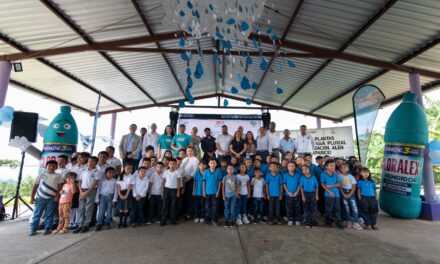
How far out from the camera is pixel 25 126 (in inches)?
200

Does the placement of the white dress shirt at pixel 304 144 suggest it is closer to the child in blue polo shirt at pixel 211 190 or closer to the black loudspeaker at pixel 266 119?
the black loudspeaker at pixel 266 119

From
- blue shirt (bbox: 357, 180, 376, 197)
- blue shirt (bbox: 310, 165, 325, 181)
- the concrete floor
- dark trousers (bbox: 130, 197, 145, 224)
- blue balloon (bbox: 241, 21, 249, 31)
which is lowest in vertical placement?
the concrete floor

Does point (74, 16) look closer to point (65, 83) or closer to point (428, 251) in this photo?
point (65, 83)

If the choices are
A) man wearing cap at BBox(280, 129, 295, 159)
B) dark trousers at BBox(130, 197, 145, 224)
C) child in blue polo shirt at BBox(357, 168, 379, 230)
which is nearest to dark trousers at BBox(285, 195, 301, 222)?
child in blue polo shirt at BBox(357, 168, 379, 230)

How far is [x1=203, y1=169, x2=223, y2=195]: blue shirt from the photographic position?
4.08 metres

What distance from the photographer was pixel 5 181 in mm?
7910

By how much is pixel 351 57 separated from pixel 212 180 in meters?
5.03

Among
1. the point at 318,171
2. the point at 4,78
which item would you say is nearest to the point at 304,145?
the point at 318,171

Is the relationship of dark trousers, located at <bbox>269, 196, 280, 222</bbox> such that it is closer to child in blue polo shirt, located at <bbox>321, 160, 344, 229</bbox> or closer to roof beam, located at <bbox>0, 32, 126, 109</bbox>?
child in blue polo shirt, located at <bbox>321, 160, 344, 229</bbox>

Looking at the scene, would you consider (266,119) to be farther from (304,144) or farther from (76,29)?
(76,29)

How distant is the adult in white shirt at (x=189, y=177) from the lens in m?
4.46

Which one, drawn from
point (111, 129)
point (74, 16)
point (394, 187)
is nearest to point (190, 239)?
point (394, 187)

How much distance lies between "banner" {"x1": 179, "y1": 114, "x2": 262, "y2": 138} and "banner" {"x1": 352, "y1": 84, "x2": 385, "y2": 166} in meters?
2.66

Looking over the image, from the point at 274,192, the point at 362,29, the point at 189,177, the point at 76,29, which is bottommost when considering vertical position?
the point at 274,192
